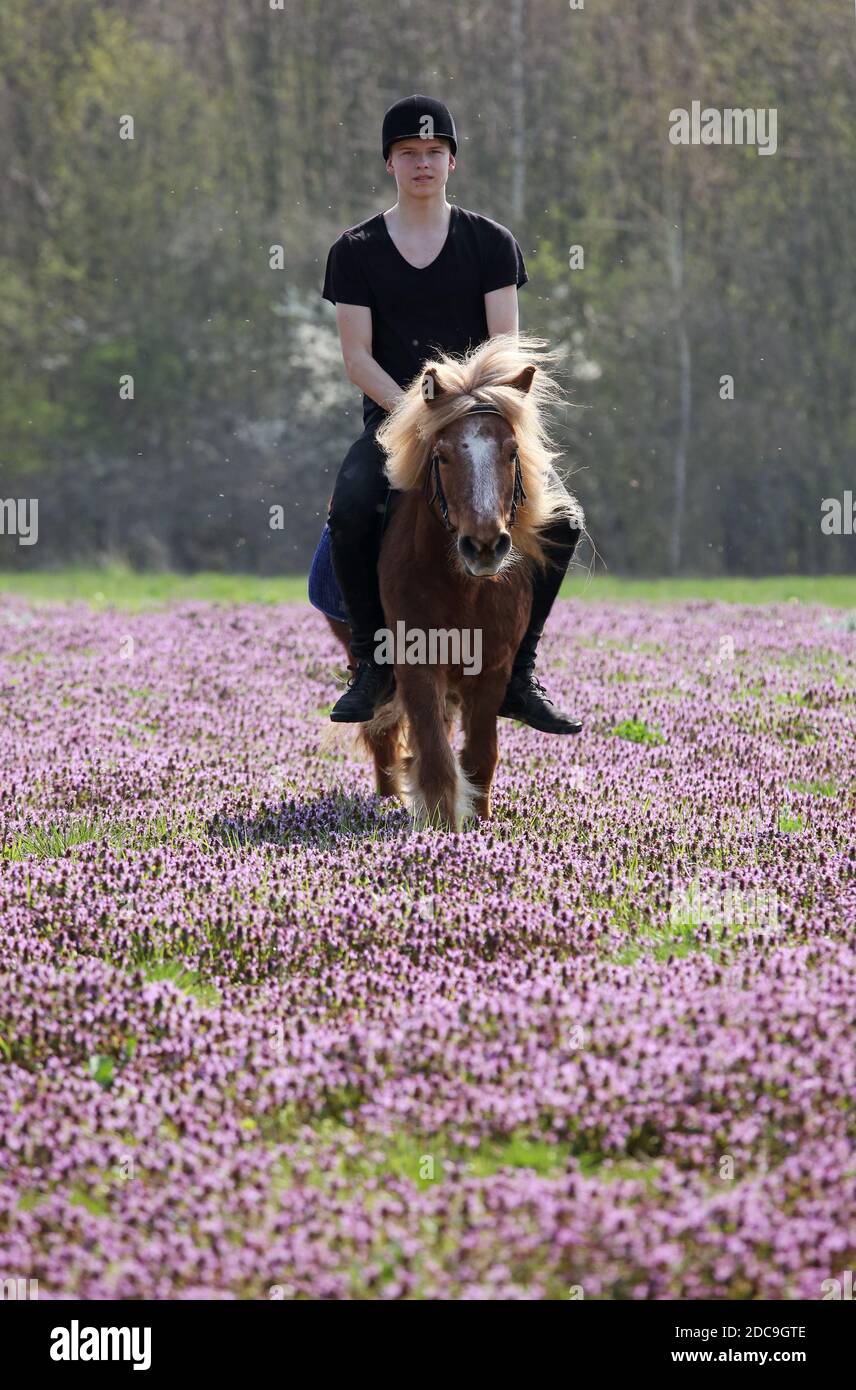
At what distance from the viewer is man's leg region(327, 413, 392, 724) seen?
739cm

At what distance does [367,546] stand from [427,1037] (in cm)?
376

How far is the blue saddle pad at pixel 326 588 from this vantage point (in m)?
8.38

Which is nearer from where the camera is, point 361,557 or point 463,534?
point 463,534

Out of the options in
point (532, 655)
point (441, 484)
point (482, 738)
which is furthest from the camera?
point (532, 655)

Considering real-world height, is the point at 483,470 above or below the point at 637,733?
above

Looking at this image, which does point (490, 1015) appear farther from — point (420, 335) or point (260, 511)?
point (260, 511)

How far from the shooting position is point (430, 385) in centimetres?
657

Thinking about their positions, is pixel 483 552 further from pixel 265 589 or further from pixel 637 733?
pixel 265 589

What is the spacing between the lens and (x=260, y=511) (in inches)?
1550

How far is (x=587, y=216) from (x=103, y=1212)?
3827 centimetres

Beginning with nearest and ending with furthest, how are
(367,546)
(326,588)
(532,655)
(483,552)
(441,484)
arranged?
(483,552) < (441,484) < (367,546) < (532,655) < (326,588)

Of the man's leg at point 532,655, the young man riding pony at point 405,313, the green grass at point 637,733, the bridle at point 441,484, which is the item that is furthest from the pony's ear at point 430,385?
the green grass at point 637,733

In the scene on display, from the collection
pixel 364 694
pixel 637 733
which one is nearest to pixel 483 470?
pixel 364 694

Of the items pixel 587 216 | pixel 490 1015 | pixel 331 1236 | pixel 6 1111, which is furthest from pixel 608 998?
pixel 587 216
